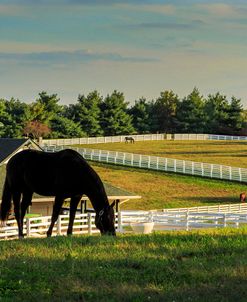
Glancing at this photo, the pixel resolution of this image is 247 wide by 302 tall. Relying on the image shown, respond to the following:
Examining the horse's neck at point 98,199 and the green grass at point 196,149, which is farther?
the green grass at point 196,149

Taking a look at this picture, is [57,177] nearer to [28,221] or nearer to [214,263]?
[214,263]

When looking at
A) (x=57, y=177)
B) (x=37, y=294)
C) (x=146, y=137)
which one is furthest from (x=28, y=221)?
(x=146, y=137)

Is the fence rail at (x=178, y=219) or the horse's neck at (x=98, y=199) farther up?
the horse's neck at (x=98, y=199)

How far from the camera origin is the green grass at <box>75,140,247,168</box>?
86125 mm

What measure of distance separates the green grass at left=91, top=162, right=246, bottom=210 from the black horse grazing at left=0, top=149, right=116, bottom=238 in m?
35.6

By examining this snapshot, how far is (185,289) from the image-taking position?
9195 millimetres

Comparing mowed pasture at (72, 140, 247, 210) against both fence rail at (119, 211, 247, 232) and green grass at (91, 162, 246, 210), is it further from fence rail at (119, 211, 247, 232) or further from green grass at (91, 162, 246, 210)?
fence rail at (119, 211, 247, 232)

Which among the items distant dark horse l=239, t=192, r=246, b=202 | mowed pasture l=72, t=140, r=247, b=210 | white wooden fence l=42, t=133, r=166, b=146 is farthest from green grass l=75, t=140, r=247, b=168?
distant dark horse l=239, t=192, r=246, b=202

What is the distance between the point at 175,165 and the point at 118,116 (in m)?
56.1

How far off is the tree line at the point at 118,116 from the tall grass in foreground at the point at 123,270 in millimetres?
93191

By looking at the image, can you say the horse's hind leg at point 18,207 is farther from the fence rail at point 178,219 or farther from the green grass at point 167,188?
the green grass at point 167,188

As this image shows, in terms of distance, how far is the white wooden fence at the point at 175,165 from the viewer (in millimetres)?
66188

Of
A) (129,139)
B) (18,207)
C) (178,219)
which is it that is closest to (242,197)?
(178,219)

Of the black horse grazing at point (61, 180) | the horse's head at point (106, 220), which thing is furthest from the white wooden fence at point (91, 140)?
the horse's head at point (106, 220)
